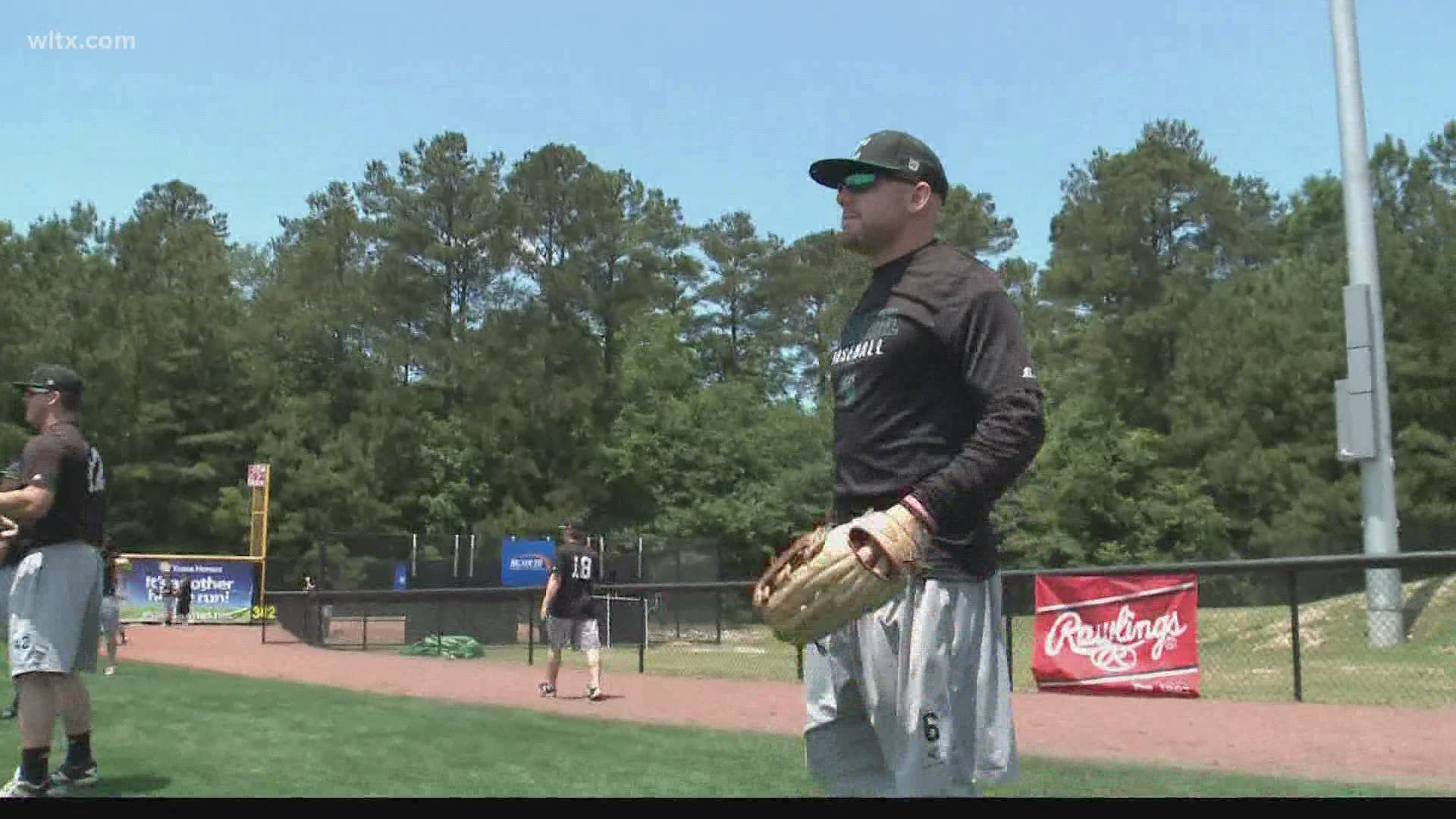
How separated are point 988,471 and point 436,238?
184 ft

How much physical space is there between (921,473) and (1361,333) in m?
16.3

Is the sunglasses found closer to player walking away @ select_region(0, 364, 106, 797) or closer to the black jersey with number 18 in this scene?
player walking away @ select_region(0, 364, 106, 797)

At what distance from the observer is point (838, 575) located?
2.49 m

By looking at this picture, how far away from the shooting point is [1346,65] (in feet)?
57.2

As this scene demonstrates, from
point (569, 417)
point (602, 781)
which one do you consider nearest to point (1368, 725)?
point (602, 781)

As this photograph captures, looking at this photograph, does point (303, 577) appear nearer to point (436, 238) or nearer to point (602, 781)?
point (436, 238)

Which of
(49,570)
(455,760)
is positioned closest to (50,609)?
(49,570)

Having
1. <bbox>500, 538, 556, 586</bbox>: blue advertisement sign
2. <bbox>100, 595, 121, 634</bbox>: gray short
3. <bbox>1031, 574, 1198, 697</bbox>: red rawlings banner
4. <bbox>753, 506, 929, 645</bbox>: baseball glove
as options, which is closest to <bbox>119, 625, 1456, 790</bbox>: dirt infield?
<bbox>1031, 574, 1198, 697</bbox>: red rawlings banner

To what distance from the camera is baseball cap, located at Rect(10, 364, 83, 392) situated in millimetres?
5676

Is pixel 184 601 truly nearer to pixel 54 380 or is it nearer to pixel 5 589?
pixel 5 589

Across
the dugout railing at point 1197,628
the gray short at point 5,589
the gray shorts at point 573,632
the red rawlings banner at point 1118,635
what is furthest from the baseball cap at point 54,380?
the red rawlings banner at point 1118,635

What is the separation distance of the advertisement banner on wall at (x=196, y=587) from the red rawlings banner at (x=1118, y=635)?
79.5 ft

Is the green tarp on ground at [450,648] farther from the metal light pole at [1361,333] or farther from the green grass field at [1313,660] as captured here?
the metal light pole at [1361,333]

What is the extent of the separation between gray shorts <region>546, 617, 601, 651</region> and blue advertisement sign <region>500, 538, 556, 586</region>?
732 inches
